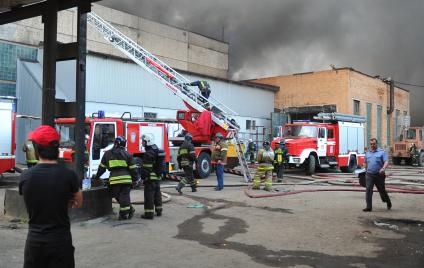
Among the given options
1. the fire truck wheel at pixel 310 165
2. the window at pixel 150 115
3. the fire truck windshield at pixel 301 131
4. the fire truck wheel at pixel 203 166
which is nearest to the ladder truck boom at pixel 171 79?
the fire truck wheel at pixel 203 166

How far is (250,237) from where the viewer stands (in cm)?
733

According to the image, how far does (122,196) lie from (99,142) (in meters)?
5.24

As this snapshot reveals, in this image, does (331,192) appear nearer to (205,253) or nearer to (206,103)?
(206,103)

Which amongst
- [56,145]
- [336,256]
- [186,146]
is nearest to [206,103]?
[186,146]

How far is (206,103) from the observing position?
18062mm

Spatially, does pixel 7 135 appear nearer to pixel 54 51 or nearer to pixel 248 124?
pixel 54 51

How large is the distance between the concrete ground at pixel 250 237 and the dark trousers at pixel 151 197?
23cm

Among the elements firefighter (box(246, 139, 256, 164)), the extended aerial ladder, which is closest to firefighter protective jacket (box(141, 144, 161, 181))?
the extended aerial ladder

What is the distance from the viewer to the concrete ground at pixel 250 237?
5.91 meters

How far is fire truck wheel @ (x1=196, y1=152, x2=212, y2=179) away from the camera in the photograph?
55.2 ft

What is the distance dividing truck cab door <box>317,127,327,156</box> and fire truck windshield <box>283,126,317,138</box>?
0.95 ft

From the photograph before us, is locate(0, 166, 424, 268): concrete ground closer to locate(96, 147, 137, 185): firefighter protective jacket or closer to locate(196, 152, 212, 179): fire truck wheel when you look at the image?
locate(96, 147, 137, 185): firefighter protective jacket

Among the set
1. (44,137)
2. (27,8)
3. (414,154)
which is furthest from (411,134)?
(44,137)

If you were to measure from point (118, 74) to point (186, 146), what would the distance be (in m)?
11.9
